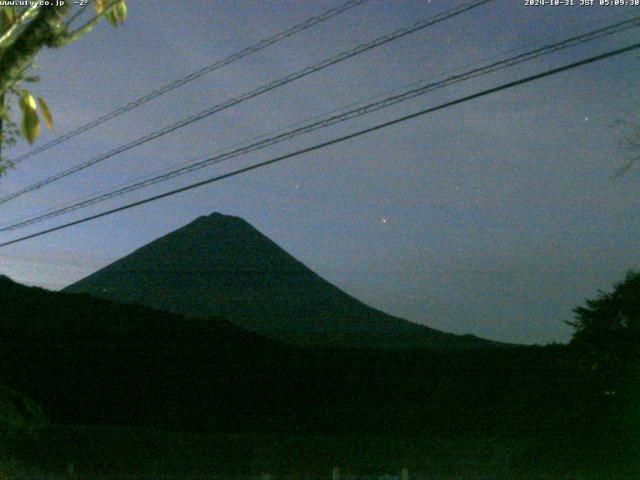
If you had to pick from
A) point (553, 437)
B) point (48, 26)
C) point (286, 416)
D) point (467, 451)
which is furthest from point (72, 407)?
point (48, 26)

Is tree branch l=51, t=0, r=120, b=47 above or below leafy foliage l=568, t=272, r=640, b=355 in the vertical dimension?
below

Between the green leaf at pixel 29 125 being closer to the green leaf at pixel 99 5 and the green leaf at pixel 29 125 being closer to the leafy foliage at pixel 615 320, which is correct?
the green leaf at pixel 99 5

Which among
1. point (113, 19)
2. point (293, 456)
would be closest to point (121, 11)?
point (113, 19)

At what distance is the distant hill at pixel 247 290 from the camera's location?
24.1 meters

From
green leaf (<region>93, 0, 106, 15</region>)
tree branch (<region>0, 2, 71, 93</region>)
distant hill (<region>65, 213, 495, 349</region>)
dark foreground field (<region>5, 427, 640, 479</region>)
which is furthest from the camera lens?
distant hill (<region>65, 213, 495, 349</region>)

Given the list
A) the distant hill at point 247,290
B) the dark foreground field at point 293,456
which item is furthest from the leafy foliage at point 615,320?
the distant hill at point 247,290

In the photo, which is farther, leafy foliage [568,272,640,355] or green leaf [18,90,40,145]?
leafy foliage [568,272,640,355]

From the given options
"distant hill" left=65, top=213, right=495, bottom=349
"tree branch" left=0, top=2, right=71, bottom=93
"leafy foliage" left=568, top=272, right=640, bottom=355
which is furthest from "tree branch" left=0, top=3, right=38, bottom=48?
"distant hill" left=65, top=213, right=495, bottom=349

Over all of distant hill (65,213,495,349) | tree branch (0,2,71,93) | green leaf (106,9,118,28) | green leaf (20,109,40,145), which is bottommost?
green leaf (20,109,40,145)

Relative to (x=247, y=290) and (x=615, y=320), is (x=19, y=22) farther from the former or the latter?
(x=247, y=290)

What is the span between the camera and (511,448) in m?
17.9

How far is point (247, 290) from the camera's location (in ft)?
82.0

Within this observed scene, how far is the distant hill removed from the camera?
24.1 metres

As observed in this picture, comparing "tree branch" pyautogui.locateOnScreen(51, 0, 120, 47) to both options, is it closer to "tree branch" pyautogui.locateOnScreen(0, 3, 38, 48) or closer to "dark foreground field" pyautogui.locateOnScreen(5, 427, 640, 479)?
"tree branch" pyautogui.locateOnScreen(0, 3, 38, 48)
